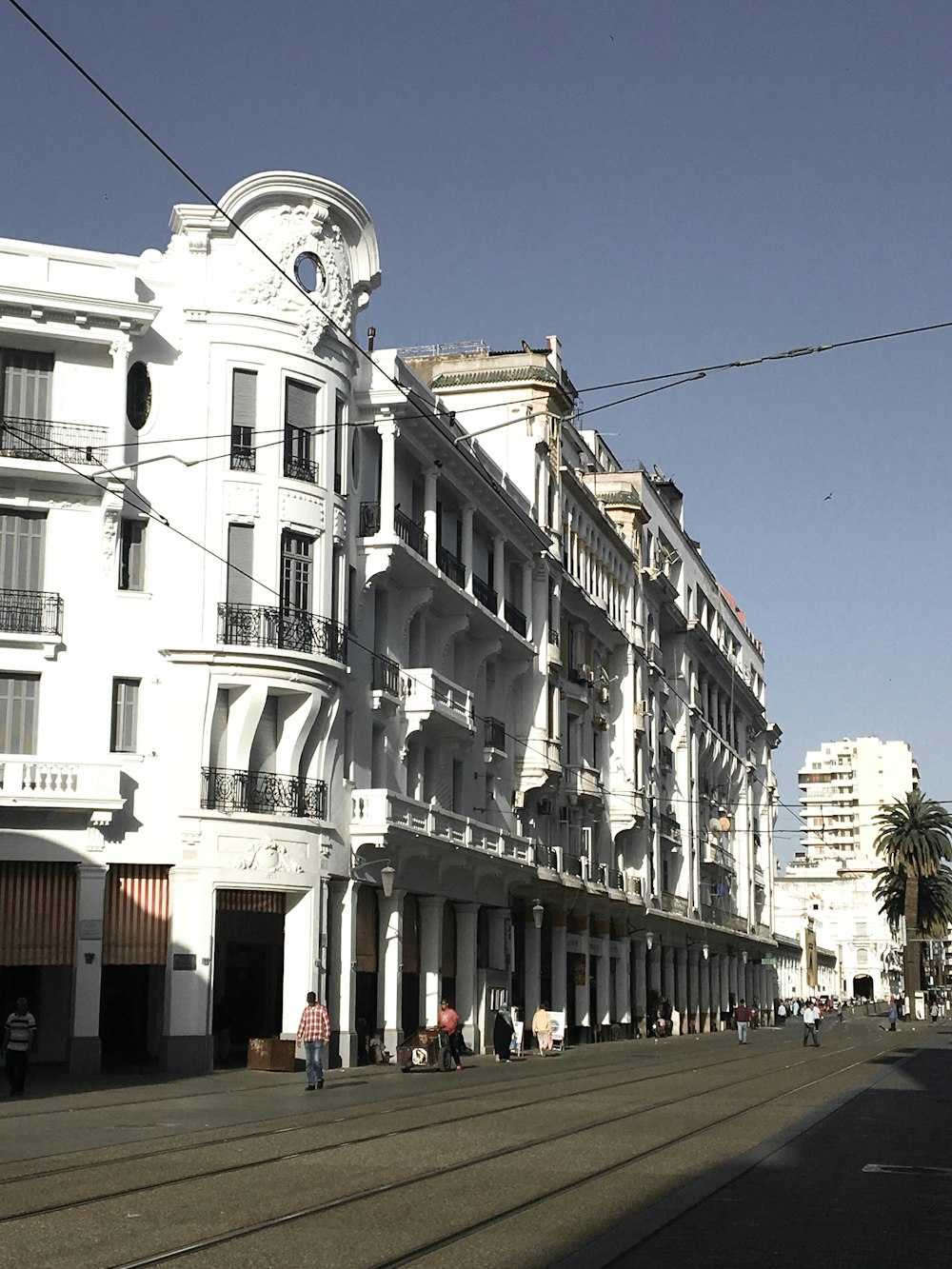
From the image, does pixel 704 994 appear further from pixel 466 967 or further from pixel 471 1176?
pixel 471 1176

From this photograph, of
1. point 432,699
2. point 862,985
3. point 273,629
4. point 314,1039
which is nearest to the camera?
point 314,1039

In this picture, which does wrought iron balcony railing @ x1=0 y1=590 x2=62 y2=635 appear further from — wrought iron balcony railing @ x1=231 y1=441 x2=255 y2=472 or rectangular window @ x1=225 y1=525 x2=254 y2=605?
wrought iron balcony railing @ x1=231 y1=441 x2=255 y2=472

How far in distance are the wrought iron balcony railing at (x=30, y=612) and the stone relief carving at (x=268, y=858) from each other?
6.28 metres

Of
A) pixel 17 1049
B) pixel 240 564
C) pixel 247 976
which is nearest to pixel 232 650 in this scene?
pixel 240 564

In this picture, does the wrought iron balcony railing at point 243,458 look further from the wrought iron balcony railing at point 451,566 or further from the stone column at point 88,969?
the stone column at point 88,969

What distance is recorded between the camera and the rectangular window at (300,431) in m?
38.6

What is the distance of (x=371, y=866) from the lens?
134 ft

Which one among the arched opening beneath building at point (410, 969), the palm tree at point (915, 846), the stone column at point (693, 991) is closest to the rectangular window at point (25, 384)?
the arched opening beneath building at point (410, 969)

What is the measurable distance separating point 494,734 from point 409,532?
33.8ft

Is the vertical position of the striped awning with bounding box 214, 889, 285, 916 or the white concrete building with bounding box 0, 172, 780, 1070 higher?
the white concrete building with bounding box 0, 172, 780, 1070

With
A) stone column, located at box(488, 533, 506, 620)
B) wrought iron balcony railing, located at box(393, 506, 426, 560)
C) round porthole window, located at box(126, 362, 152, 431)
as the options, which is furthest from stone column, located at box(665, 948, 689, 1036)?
round porthole window, located at box(126, 362, 152, 431)

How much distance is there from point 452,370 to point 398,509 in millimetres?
18039

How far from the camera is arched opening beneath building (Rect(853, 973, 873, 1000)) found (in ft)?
592

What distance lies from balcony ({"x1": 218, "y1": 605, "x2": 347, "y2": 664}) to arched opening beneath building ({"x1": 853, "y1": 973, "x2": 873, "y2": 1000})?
153m
